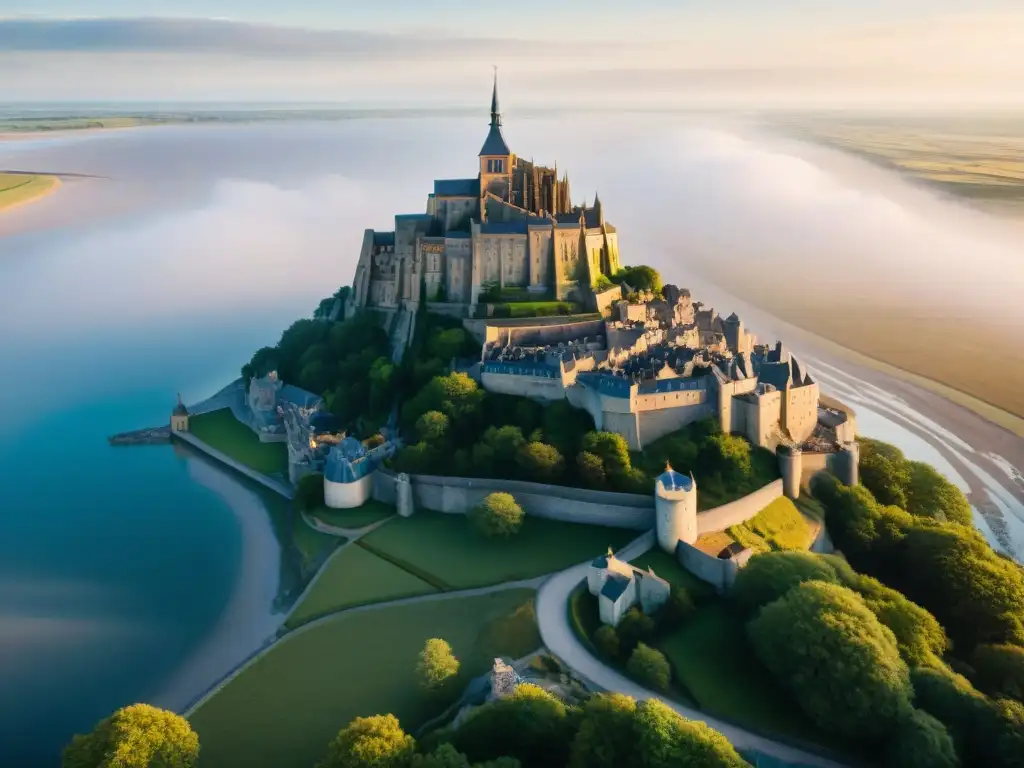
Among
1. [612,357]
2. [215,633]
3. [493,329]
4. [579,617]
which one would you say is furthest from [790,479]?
[215,633]

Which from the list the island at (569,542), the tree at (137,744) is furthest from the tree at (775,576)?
the tree at (137,744)

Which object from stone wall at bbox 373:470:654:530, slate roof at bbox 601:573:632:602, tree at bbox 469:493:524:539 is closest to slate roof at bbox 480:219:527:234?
stone wall at bbox 373:470:654:530

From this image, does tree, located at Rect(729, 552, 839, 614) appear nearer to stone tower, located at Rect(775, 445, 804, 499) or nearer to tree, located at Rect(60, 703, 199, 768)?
stone tower, located at Rect(775, 445, 804, 499)

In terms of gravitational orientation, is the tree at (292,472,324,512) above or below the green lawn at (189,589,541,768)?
below

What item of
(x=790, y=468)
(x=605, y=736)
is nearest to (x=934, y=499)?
(x=790, y=468)

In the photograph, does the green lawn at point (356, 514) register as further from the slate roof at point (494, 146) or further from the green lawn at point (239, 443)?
the slate roof at point (494, 146)

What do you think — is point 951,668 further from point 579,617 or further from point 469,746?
point 469,746
